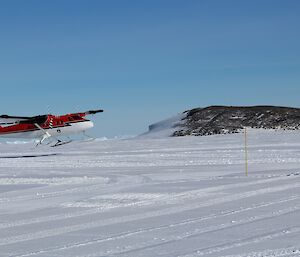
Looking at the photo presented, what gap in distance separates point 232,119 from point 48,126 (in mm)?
51345

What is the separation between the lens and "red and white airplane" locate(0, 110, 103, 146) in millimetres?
41312

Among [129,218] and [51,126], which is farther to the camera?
[51,126]

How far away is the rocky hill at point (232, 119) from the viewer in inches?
3263

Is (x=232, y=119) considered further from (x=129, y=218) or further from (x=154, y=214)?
(x=129, y=218)

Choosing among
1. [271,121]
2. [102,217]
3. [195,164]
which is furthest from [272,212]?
[271,121]

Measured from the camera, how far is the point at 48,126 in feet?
137

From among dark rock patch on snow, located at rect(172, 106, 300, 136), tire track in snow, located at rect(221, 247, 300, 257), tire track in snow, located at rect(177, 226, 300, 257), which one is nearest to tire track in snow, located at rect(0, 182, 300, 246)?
tire track in snow, located at rect(177, 226, 300, 257)

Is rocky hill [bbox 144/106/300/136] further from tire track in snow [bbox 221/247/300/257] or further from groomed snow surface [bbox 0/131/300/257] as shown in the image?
tire track in snow [bbox 221/247/300/257]

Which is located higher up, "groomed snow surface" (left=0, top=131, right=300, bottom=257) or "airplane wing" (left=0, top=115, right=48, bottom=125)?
"airplane wing" (left=0, top=115, right=48, bottom=125)

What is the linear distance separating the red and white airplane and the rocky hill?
3724cm

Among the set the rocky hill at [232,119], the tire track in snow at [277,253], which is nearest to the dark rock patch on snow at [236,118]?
the rocky hill at [232,119]

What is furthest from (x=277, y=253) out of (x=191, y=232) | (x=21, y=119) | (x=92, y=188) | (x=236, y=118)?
(x=236, y=118)

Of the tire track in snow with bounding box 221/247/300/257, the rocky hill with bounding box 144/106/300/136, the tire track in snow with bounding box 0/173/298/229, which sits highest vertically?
the rocky hill with bounding box 144/106/300/136

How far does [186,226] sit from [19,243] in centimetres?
281
